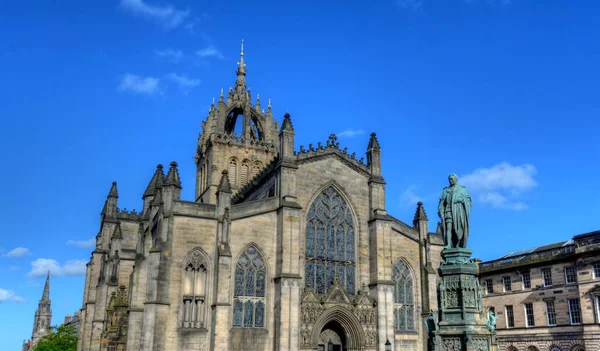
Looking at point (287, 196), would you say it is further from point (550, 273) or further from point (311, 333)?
point (550, 273)

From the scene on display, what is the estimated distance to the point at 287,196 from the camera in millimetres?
32312

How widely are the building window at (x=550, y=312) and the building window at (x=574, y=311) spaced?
1543mm

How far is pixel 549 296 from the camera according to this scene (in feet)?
145

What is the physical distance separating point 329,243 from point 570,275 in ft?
70.0

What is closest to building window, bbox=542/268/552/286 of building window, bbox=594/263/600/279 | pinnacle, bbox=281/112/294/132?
building window, bbox=594/263/600/279

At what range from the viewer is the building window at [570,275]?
42.4 m

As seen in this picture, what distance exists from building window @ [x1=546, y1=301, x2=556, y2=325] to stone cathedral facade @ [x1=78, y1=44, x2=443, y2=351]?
14.7 meters

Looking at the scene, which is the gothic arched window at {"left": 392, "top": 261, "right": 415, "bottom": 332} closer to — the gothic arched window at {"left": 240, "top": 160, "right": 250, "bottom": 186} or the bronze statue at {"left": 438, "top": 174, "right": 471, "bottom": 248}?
the gothic arched window at {"left": 240, "top": 160, "right": 250, "bottom": 186}

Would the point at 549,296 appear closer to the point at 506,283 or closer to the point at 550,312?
the point at 550,312

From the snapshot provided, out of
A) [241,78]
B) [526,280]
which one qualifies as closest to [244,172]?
[241,78]

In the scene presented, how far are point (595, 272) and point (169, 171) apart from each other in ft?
103

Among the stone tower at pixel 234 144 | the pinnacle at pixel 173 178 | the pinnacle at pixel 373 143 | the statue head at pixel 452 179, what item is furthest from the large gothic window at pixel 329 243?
the statue head at pixel 452 179

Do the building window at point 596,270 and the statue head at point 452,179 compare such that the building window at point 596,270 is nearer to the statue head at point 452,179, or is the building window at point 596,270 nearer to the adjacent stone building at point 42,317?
the statue head at point 452,179

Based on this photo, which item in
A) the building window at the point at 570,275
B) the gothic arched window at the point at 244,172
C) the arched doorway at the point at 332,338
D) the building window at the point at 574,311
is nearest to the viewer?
the arched doorway at the point at 332,338
